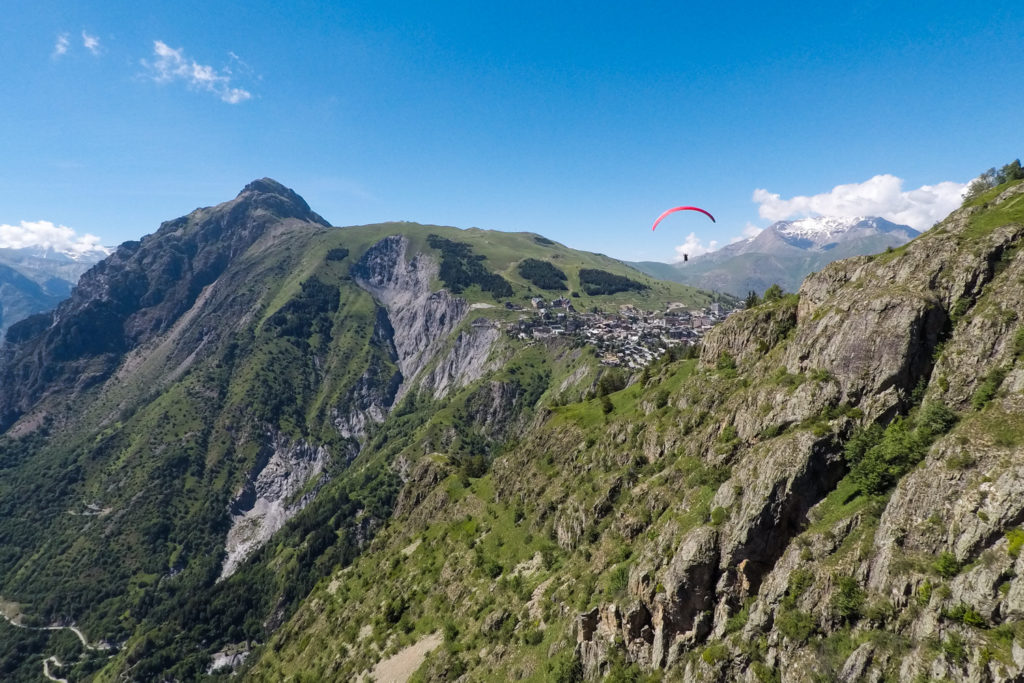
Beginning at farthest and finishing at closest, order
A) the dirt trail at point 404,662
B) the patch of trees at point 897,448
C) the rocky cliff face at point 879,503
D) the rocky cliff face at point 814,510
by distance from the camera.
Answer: the dirt trail at point 404,662
the patch of trees at point 897,448
the rocky cliff face at point 814,510
the rocky cliff face at point 879,503

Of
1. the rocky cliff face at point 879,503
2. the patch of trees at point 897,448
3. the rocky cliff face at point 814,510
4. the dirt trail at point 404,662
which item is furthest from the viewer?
the dirt trail at point 404,662

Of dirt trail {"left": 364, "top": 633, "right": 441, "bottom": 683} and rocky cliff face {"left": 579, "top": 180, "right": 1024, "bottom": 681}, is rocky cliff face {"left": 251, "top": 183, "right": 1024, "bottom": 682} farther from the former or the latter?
dirt trail {"left": 364, "top": 633, "right": 441, "bottom": 683}

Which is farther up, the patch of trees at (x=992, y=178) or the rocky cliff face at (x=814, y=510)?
the patch of trees at (x=992, y=178)

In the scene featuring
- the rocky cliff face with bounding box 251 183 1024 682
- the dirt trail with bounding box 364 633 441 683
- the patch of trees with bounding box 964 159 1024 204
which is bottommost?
the dirt trail with bounding box 364 633 441 683

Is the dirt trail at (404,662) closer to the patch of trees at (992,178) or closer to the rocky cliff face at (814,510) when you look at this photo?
the rocky cliff face at (814,510)

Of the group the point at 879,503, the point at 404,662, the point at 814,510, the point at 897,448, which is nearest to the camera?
the point at 879,503

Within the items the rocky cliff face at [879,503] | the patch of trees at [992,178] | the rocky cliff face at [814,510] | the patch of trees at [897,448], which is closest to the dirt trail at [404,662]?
the rocky cliff face at [814,510]

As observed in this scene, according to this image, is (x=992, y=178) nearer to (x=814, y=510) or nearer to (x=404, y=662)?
(x=814, y=510)

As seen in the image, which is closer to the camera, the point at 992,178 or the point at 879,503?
the point at 879,503

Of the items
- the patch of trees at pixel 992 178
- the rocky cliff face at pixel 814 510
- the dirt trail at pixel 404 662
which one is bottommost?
the dirt trail at pixel 404 662

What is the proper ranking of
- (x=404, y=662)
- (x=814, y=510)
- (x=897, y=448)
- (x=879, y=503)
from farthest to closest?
(x=404, y=662) → (x=814, y=510) → (x=897, y=448) → (x=879, y=503)

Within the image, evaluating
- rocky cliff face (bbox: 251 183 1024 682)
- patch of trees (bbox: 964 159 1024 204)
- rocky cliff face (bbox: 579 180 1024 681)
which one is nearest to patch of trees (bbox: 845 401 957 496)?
rocky cliff face (bbox: 251 183 1024 682)

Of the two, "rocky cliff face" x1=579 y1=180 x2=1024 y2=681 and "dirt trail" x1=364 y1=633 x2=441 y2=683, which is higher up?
"rocky cliff face" x1=579 y1=180 x2=1024 y2=681

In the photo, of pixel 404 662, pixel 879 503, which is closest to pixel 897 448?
pixel 879 503
